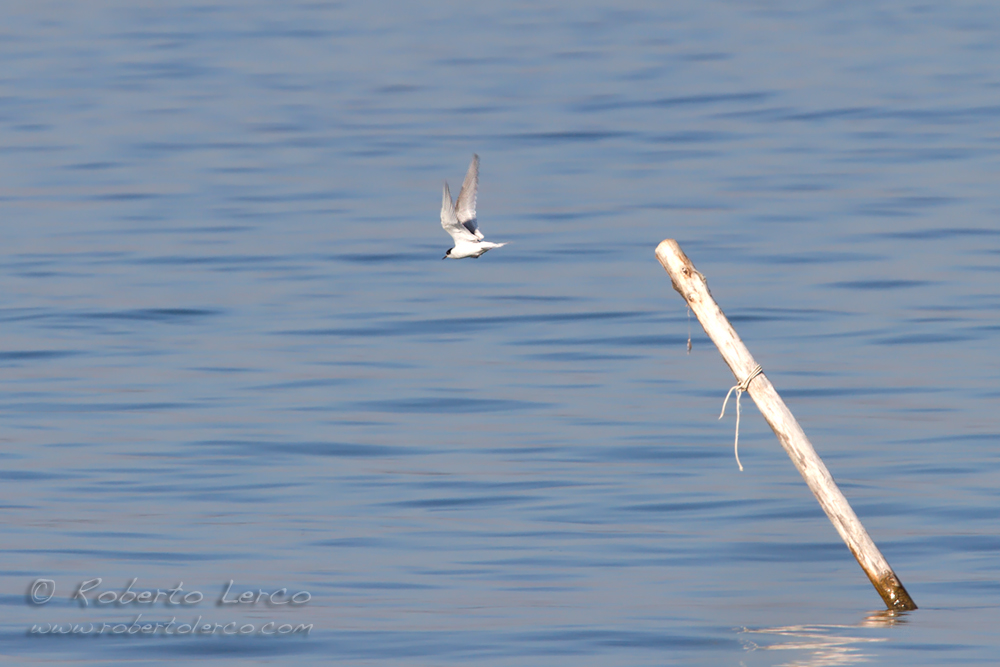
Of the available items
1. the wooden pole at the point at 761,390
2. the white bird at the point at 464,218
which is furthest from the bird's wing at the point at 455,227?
the wooden pole at the point at 761,390

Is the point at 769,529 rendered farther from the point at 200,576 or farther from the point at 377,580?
the point at 200,576

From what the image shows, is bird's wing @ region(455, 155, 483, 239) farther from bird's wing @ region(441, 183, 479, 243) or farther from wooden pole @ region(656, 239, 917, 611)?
wooden pole @ region(656, 239, 917, 611)

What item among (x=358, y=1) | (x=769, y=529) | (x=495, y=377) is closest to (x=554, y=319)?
(x=495, y=377)

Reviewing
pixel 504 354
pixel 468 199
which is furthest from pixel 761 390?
pixel 504 354

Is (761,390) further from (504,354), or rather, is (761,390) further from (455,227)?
(504,354)

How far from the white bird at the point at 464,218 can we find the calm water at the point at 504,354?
1969 millimetres

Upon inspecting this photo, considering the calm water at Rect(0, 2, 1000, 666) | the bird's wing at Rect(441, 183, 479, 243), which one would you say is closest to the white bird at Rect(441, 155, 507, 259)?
the bird's wing at Rect(441, 183, 479, 243)

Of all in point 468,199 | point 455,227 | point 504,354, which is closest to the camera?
point 468,199

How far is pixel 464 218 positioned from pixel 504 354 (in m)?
6.60

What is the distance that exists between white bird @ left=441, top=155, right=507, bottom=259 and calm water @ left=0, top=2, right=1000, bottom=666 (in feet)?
6.46

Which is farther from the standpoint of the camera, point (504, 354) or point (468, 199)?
point (504, 354)

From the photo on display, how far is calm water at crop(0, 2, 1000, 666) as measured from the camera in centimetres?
1004

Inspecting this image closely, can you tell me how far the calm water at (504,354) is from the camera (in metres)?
10.0

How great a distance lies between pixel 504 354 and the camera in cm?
1712
